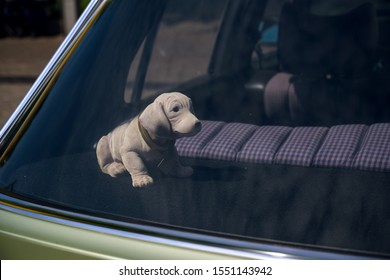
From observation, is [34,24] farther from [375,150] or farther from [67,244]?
[67,244]

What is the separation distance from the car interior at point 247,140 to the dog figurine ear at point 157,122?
7 cm

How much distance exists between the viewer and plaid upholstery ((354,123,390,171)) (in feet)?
5.60

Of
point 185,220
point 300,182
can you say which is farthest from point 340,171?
point 185,220

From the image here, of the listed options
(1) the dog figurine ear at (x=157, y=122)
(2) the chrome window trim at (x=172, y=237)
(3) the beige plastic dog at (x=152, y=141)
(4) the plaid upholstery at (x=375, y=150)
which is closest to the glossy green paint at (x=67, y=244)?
(2) the chrome window trim at (x=172, y=237)

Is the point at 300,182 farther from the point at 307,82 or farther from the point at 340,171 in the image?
the point at 307,82

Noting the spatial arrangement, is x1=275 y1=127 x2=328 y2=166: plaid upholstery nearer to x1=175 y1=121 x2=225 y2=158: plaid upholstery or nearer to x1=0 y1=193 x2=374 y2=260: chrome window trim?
x1=175 y1=121 x2=225 y2=158: plaid upholstery

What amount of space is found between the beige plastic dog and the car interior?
30mm

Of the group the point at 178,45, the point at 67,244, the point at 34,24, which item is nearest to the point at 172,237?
the point at 67,244

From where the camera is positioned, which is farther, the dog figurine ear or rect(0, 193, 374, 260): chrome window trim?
the dog figurine ear

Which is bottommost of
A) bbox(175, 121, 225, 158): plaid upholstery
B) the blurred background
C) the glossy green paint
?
the blurred background

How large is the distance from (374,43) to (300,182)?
809mm

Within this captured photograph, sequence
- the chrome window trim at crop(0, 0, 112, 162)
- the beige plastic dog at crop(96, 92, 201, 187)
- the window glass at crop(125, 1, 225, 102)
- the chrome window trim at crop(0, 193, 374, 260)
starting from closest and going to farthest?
1. the chrome window trim at crop(0, 193, 374, 260)
2. the beige plastic dog at crop(96, 92, 201, 187)
3. the chrome window trim at crop(0, 0, 112, 162)
4. the window glass at crop(125, 1, 225, 102)

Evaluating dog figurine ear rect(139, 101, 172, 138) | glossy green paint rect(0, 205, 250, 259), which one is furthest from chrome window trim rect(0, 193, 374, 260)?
dog figurine ear rect(139, 101, 172, 138)

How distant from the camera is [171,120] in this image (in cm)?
168
